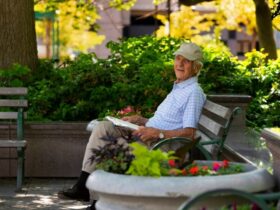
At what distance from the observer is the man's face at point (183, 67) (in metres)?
7.29

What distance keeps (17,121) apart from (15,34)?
2225 mm

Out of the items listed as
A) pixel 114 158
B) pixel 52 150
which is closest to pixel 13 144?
pixel 52 150

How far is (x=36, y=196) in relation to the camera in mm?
8836

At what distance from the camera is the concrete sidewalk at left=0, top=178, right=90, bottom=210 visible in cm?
817

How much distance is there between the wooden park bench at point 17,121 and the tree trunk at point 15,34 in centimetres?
144

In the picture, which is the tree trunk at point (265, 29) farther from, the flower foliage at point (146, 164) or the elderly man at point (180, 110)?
the flower foliage at point (146, 164)

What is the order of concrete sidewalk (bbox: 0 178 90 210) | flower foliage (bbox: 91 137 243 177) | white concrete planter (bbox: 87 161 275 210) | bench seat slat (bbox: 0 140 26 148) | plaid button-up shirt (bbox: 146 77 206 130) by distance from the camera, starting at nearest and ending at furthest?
white concrete planter (bbox: 87 161 275 210) < flower foliage (bbox: 91 137 243 177) < plaid button-up shirt (bbox: 146 77 206 130) < concrete sidewalk (bbox: 0 178 90 210) < bench seat slat (bbox: 0 140 26 148)

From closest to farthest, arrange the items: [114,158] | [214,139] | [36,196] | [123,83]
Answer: [114,158]
[214,139]
[36,196]
[123,83]

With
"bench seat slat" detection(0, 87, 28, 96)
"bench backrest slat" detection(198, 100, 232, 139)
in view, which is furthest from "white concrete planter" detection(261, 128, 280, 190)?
"bench seat slat" detection(0, 87, 28, 96)

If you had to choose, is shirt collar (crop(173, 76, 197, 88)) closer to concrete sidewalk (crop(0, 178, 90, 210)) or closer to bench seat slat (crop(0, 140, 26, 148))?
concrete sidewalk (crop(0, 178, 90, 210))

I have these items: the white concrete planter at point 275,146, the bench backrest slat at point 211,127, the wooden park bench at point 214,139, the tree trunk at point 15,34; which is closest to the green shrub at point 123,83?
the tree trunk at point 15,34

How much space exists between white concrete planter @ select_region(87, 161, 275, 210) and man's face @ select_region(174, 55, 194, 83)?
7.97 ft

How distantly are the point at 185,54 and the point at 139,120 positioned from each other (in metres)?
0.88

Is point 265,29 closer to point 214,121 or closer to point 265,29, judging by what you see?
point 265,29
